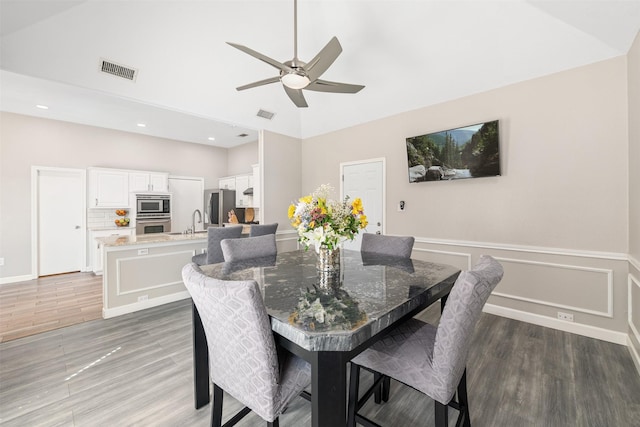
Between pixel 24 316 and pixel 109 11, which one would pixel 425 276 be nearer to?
pixel 109 11

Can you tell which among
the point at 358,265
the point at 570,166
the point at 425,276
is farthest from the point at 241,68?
the point at 570,166

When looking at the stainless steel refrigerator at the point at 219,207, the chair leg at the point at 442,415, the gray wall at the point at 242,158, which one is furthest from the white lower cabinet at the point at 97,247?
the chair leg at the point at 442,415

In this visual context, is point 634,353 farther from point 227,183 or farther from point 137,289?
point 227,183

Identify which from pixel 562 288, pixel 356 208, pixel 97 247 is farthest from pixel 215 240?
pixel 562 288

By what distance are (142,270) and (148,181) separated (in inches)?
131

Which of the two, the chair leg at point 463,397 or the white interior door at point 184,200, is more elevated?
Answer: the white interior door at point 184,200

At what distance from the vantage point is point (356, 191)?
4.49 meters

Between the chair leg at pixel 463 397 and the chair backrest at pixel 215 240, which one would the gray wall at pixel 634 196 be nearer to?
the chair leg at pixel 463 397

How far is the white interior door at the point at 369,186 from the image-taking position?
4.20m

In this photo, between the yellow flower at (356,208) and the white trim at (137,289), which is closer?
the yellow flower at (356,208)

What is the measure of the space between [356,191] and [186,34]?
308 cm

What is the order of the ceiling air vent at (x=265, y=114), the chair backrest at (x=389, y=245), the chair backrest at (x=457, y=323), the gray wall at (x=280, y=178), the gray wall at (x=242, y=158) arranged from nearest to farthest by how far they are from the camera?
the chair backrest at (x=457, y=323) → the chair backrest at (x=389, y=245) → the ceiling air vent at (x=265, y=114) → the gray wall at (x=280, y=178) → the gray wall at (x=242, y=158)

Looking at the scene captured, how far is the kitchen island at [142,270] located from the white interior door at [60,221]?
9.17 ft

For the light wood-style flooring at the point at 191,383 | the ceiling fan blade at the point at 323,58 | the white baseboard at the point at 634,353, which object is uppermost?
the ceiling fan blade at the point at 323,58
